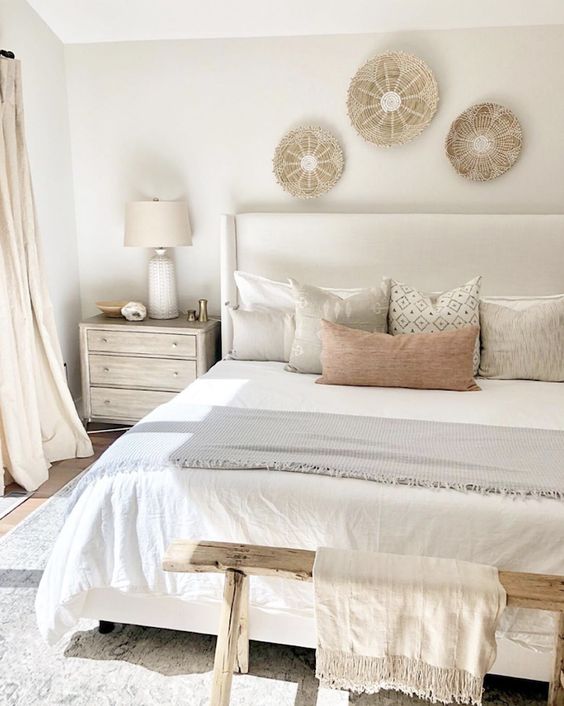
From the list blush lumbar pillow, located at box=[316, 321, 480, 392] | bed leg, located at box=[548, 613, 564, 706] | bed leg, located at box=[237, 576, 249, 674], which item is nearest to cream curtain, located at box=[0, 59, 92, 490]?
blush lumbar pillow, located at box=[316, 321, 480, 392]

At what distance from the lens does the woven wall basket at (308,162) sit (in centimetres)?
378

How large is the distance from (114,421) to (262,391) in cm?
152

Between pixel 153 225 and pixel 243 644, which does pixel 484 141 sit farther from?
pixel 243 644

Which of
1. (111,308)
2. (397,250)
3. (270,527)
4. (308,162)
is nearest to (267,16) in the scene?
(308,162)

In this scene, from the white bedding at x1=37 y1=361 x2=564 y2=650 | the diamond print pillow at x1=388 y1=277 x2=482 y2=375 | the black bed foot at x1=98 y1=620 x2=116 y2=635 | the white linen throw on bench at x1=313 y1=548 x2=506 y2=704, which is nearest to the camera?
the white linen throw on bench at x1=313 y1=548 x2=506 y2=704

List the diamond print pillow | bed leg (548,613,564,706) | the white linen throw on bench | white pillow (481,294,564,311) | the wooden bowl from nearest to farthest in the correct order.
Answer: the white linen throw on bench, bed leg (548,613,564,706), the diamond print pillow, white pillow (481,294,564,311), the wooden bowl

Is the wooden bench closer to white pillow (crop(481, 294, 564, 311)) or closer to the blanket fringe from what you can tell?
the blanket fringe

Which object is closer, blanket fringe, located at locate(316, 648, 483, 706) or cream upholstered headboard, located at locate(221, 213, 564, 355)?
blanket fringe, located at locate(316, 648, 483, 706)

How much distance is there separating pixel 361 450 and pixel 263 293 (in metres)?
1.65

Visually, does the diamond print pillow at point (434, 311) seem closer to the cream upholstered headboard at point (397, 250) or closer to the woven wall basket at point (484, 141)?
the cream upholstered headboard at point (397, 250)

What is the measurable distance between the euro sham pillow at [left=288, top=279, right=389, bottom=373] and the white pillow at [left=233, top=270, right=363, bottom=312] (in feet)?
1.06

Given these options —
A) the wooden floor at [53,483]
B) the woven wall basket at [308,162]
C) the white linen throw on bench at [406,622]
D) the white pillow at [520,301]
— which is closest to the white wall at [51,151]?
the wooden floor at [53,483]

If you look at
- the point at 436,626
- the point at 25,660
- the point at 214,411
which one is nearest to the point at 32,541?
the point at 25,660

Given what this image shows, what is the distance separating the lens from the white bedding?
1822mm
